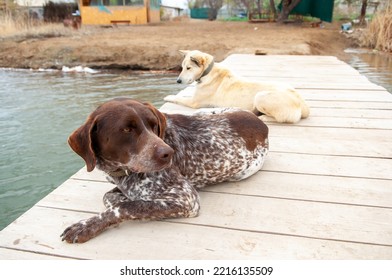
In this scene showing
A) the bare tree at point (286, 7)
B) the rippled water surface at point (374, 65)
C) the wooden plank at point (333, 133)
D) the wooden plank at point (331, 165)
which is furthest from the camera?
the bare tree at point (286, 7)

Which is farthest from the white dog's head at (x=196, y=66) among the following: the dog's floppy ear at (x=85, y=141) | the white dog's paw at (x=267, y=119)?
the dog's floppy ear at (x=85, y=141)

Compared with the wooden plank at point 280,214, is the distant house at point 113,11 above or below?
above

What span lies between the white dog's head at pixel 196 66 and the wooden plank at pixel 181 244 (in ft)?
9.99

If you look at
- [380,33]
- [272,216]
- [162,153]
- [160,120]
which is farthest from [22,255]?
[380,33]

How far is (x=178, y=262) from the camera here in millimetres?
1812

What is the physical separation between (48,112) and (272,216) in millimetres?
6496

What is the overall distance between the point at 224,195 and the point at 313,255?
77 centimetres

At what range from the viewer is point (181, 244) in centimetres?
193

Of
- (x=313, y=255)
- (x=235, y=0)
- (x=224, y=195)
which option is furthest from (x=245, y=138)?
(x=235, y=0)

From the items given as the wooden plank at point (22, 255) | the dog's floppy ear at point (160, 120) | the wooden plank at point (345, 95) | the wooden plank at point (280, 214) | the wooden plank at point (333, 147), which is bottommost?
the wooden plank at point (22, 255)

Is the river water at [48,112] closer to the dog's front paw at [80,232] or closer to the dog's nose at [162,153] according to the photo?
the dog's front paw at [80,232]

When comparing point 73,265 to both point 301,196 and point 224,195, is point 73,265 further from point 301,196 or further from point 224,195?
point 301,196

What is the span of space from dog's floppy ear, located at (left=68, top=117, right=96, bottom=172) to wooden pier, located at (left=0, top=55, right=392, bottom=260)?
16.6 inches

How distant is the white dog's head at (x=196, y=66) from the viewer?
187 inches
